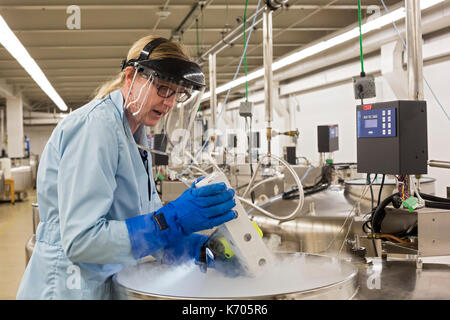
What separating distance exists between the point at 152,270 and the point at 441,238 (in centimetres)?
78

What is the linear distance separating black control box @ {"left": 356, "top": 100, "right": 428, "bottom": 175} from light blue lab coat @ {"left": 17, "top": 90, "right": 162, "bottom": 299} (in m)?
0.76

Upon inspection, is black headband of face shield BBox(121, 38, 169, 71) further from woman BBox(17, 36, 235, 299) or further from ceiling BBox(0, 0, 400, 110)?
ceiling BBox(0, 0, 400, 110)

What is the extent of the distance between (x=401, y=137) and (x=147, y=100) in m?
0.78

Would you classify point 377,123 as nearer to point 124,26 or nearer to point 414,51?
point 414,51

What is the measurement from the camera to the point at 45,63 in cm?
557

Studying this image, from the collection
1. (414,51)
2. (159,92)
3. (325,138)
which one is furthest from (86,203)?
(325,138)

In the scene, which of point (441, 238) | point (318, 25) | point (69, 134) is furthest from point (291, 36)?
point (69, 134)

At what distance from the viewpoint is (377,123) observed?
1.38m

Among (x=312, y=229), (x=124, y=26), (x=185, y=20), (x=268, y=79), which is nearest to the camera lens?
(x=312, y=229)

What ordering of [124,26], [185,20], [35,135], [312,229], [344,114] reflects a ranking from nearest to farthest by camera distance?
[312,229]
[185,20]
[124,26]
[344,114]
[35,135]

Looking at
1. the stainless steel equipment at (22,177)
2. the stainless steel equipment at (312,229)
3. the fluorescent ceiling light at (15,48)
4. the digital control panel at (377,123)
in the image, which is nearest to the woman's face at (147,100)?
the digital control panel at (377,123)

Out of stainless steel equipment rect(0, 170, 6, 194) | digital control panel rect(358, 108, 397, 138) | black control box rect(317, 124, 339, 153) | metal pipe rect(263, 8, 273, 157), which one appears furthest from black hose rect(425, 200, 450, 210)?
stainless steel equipment rect(0, 170, 6, 194)

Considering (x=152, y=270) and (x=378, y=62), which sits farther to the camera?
(x=378, y=62)

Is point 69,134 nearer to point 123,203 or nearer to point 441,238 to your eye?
point 123,203
